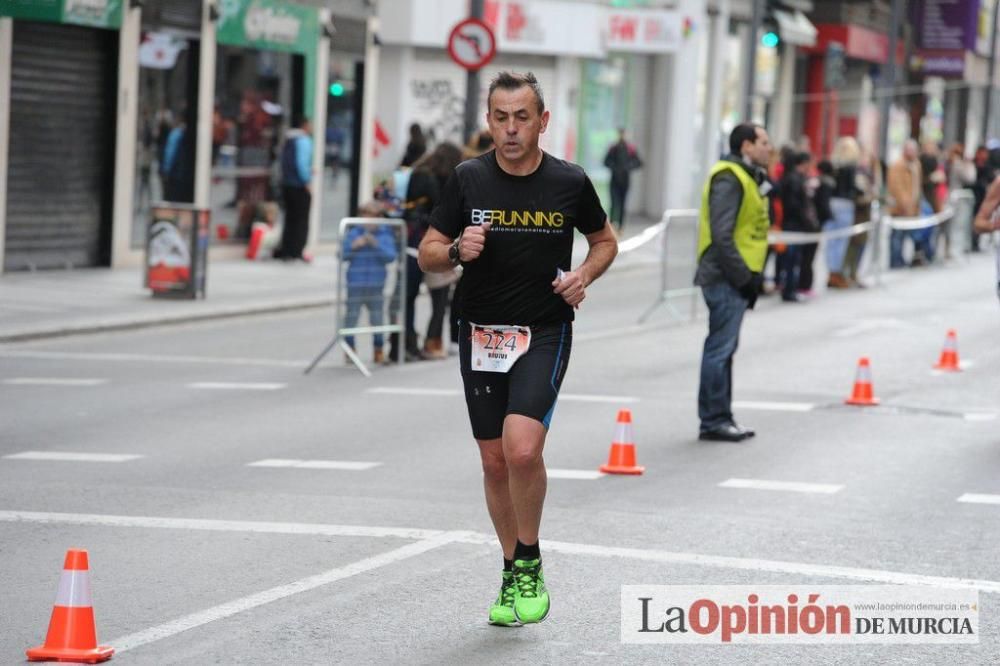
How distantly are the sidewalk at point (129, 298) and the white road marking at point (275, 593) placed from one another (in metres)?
8.96

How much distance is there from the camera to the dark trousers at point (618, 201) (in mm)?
34625

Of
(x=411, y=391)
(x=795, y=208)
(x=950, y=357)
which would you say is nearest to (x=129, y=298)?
(x=411, y=391)

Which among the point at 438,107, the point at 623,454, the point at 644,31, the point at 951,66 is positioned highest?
the point at 951,66

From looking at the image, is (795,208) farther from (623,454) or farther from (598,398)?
(623,454)

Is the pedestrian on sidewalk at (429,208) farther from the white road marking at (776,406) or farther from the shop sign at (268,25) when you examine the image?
the shop sign at (268,25)

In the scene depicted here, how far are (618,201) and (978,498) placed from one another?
25393 millimetres

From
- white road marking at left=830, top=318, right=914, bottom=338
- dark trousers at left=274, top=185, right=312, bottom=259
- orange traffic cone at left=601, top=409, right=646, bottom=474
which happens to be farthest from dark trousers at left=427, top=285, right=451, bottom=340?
dark trousers at left=274, top=185, right=312, bottom=259

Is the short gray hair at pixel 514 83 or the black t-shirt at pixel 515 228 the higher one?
the short gray hair at pixel 514 83

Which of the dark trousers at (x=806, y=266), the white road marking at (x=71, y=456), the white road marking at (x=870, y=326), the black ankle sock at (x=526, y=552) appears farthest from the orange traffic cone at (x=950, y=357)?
the black ankle sock at (x=526, y=552)

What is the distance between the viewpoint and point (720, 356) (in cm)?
1177

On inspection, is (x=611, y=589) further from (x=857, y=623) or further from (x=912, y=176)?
(x=912, y=176)

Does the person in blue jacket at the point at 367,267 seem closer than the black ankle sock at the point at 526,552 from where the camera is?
No

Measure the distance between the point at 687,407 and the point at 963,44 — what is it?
4739 cm

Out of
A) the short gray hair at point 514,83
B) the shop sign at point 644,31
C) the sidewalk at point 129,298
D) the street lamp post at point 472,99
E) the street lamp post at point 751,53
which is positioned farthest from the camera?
the shop sign at point 644,31
